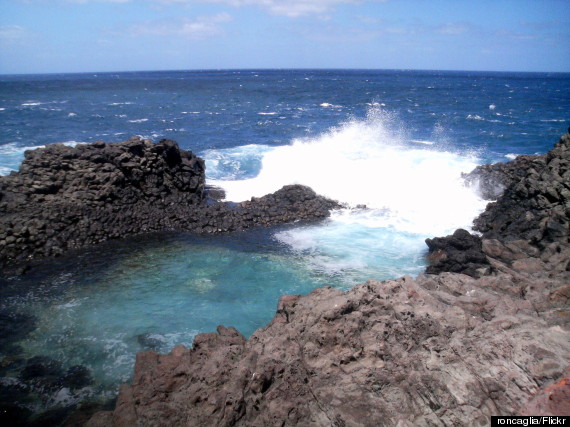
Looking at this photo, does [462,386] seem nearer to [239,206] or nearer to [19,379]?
[19,379]

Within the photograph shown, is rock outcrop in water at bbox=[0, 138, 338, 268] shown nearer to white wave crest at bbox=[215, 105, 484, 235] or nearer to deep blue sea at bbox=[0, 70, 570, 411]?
deep blue sea at bbox=[0, 70, 570, 411]

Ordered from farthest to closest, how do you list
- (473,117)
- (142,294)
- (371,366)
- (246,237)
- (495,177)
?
(473,117)
(495,177)
(246,237)
(142,294)
(371,366)

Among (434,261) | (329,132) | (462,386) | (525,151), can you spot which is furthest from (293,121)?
(462,386)

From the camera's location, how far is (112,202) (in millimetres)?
19516

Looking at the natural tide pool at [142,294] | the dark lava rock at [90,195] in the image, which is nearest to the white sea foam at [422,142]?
the natural tide pool at [142,294]

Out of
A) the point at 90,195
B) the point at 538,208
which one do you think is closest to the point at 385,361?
the point at 538,208

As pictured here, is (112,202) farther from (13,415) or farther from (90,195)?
(13,415)

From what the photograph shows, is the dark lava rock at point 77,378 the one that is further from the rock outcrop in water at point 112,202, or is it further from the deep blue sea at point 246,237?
the rock outcrop in water at point 112,202

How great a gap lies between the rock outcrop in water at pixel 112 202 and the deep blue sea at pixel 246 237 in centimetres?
111

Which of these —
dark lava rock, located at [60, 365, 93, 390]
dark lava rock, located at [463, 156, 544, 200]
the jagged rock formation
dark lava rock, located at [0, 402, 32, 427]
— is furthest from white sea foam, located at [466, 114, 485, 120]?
dark lava rock, located at [0, 402, 32, 427]

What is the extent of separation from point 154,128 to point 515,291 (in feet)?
122

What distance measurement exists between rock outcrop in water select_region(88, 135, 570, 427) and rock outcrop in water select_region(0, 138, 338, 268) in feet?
36.2

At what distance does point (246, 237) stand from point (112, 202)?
672 centimetres

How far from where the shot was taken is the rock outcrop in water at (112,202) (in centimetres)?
1689
